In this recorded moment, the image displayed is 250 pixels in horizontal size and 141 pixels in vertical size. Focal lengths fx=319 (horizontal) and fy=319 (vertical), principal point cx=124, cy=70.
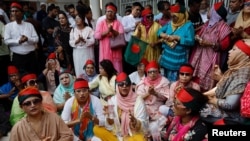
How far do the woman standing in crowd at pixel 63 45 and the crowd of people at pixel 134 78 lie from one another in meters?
0.02

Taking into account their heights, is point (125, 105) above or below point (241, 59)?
below

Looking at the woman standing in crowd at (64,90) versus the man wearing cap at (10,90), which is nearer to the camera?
the woman standing in crowd at (64,90)

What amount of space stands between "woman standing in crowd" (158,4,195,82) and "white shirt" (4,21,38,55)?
2369 mm

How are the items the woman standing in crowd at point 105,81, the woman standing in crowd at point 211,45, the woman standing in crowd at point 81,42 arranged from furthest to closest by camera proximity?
the woman standing in crowd at point 81,42 < the woman standing in crowd at point 105,81 < the woman standing in crowd at point 211,45

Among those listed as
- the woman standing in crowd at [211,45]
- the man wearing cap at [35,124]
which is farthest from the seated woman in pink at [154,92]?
the man wearing cap at [35,124]

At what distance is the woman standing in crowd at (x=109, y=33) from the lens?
529cm

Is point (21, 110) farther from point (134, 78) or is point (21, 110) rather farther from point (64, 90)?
point (134, 78)

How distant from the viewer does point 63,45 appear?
18.8 ft

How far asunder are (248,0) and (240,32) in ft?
1.33

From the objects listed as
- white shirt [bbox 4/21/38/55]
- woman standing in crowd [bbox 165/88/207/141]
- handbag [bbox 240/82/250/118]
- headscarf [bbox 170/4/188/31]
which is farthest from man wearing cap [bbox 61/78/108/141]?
white shirt [bbox 4/21/38/55]

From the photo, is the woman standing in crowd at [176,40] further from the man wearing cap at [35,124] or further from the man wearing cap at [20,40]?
the man wearing cap at [20,40]

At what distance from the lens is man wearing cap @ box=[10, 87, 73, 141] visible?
10.1ft

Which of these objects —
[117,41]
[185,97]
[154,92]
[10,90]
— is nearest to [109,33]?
[117,41]

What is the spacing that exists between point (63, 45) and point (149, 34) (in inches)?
63.7
